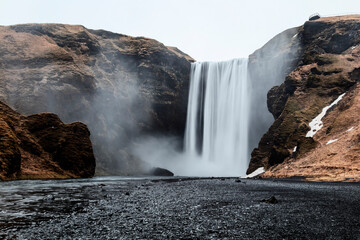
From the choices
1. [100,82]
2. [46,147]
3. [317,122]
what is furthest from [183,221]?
[100,82]

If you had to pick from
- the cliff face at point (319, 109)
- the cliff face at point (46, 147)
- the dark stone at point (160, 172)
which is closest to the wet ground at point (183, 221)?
the cliff face at point (319, 109)

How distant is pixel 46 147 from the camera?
4550 cm

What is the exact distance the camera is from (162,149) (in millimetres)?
99375

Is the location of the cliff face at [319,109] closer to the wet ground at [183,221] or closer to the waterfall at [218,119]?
the waterfall at [218,119]

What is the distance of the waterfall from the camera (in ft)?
271

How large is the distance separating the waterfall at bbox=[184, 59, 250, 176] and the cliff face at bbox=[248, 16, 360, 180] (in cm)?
1701

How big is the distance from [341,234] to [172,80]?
91.7 m

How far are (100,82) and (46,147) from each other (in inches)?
1805

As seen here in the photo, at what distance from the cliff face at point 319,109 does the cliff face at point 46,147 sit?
3454 centimetres

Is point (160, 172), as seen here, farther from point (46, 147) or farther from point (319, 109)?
point (319, 109)

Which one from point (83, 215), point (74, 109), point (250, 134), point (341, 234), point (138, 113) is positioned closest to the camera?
point (341, 234)

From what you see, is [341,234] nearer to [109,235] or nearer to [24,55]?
[109,235]

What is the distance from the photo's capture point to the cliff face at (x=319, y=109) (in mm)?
35562

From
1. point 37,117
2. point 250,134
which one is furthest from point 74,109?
point 250,134
